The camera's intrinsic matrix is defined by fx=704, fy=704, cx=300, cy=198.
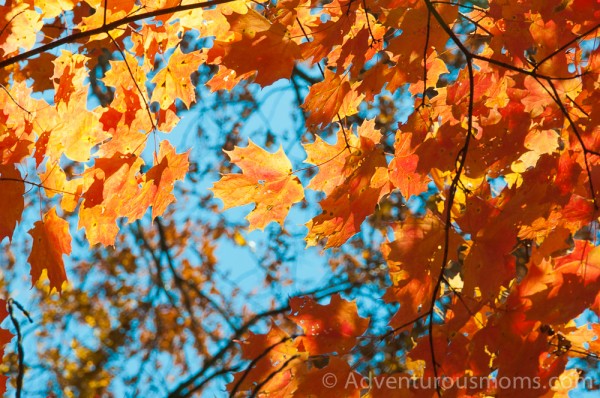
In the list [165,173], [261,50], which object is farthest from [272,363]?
[261,50]

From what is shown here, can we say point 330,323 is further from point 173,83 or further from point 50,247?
point 173,83

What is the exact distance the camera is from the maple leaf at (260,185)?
245cm

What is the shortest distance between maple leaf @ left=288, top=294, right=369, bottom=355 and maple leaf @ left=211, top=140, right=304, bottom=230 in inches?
17.1

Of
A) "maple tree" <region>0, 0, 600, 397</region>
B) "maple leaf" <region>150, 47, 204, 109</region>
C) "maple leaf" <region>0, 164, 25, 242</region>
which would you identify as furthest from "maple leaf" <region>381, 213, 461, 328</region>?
"maple leaf" <region>0, 164, 25, 242</region>

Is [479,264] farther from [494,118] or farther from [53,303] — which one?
[53,303]

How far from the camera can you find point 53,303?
8961 millimetres

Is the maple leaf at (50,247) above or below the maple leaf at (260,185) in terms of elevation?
below

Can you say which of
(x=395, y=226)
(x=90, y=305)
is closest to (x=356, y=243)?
(x=90, y=305)

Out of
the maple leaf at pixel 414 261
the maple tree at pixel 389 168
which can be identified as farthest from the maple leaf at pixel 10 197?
the maple leaf at pixel 414 261

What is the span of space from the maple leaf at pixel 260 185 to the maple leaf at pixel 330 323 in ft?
1.42

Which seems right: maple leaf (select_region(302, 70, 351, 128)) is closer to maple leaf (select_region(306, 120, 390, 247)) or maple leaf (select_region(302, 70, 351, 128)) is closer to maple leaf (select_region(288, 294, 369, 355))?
maple leaf (select_region(306, 120, 390, 247))

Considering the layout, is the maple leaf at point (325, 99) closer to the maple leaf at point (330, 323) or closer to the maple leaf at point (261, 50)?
the maple leaf at point (261, 50)

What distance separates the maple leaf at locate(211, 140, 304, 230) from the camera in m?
2.45

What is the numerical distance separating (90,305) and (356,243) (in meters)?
3.68
